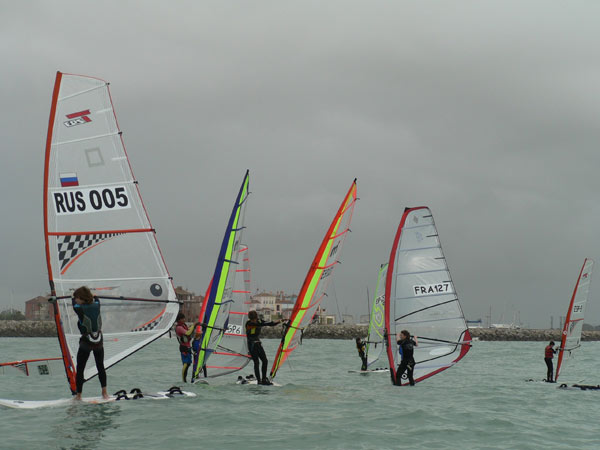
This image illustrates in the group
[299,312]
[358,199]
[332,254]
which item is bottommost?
[299,312]

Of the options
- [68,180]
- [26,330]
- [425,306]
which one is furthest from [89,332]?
[26,330]

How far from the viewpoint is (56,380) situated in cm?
1739

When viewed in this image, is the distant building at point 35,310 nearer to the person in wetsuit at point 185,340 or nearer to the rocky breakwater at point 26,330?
the rocky breakwater at point 26,330

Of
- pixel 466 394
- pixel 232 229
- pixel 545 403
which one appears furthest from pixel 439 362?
pixel 232 229

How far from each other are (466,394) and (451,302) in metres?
2.14

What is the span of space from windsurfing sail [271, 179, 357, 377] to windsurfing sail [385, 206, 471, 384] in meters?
1.31

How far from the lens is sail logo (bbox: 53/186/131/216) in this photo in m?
11.0

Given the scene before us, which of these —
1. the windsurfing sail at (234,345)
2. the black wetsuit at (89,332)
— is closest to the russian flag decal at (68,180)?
the black wetsuit at (89,332)

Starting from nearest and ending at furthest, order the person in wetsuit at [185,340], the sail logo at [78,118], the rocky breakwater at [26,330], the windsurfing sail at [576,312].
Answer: the sail logo at [78,118] → the person in wetsuit at [185,340] → the windsurfing sail at [576,312] → the rocky breakwater at [26,330]

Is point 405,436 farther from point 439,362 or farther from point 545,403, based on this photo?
point 439,362

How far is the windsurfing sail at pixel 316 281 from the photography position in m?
16.2

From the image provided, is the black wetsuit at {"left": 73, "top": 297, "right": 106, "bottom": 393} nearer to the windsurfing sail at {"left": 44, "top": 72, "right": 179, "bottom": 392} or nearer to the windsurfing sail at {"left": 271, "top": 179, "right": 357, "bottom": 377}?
the windsurfing sail at {"left": 44, "top": 72, "right": 179, "bottom": 392}

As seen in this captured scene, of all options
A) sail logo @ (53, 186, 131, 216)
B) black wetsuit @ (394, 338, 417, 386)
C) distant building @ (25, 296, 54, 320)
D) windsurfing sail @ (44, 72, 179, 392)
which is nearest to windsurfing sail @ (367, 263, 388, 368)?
black wetsuit @ (394, 338, 417, 386)

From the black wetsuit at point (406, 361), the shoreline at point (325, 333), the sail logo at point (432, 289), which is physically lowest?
the shoreline at point (325, 333)
